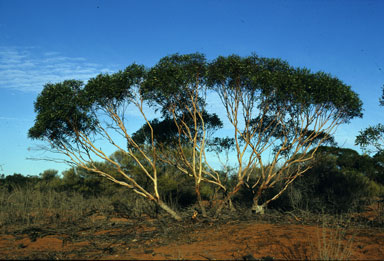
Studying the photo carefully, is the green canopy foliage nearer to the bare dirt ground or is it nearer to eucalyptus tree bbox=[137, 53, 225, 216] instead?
eucalyptus tree bbox=[137, 53, 225, 216]

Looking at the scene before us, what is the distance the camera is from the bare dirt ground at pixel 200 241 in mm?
7984

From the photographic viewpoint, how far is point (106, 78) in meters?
14.8

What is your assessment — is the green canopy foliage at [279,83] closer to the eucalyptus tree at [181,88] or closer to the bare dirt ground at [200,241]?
the eucalyptus tree at [181,88]

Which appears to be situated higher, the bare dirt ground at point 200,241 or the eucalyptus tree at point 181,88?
the eucalyptus tree at point 181,88

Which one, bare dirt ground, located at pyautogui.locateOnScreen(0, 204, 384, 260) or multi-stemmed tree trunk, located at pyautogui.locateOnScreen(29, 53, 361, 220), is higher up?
multi-stemmed tree trunk, located at pyautogui.locateOnScreen(29, 53, 361, 220)

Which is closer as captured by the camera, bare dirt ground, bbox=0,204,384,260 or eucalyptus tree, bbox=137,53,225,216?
bare dirt ground, bbox=0,204,384,260

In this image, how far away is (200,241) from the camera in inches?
372

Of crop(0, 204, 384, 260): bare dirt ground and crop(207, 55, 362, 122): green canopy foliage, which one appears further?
crop(207, 55, 362, 122): green canopy foliage

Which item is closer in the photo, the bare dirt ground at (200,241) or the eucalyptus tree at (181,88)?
the bare dirt ground at (200,241)

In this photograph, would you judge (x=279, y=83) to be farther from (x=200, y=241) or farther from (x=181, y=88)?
(x=200, y=241)

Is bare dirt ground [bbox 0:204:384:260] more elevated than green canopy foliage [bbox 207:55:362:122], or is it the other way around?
green canopy foliage [bbox 207:55:362:122]

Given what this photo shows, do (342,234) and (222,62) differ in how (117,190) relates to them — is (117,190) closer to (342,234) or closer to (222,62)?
(222,62)

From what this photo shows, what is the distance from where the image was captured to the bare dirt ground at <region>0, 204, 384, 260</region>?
Answer: 7984 mm

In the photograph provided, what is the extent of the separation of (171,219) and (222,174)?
5592 millimetres
